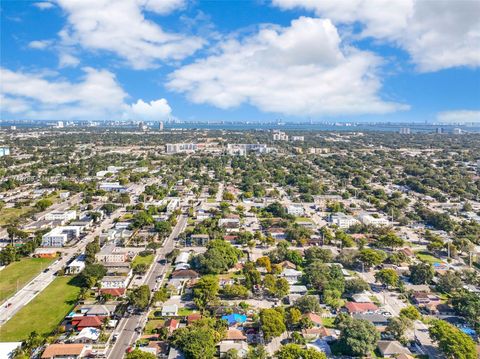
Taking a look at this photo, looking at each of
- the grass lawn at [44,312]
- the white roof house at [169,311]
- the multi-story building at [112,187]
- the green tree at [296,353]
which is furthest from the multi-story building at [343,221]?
the multi-story building at [112,187]

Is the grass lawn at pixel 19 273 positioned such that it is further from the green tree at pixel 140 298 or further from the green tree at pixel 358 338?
the green tree at pixel 358 338

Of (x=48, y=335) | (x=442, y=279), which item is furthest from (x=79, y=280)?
(x=442, y=279)

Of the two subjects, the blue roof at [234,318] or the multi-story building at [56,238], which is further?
the multi-story building at [56,238]

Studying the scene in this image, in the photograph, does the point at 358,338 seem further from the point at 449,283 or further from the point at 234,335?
the point at 449,283

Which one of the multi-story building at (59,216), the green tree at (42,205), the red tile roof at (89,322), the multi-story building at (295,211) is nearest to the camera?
the red tile roof at (89,322)

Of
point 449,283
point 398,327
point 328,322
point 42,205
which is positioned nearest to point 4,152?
point 42,205

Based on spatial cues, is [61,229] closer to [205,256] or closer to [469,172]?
[205,256]

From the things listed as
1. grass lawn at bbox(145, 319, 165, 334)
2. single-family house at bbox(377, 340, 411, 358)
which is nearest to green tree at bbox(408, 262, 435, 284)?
single-family house at bbox(377, 340, 411, 358)

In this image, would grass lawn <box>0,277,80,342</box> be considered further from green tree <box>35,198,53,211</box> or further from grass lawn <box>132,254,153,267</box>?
green tree <box>35,198,53,211</box>
